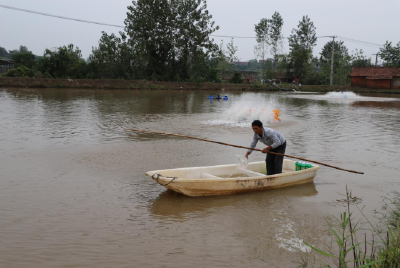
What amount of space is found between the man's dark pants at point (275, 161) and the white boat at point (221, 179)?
28cm

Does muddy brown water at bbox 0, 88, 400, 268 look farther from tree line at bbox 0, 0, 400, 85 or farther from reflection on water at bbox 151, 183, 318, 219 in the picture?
tree line at bbox 0, 0, 400, 85

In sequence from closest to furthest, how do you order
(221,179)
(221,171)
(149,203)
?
(149,203) < (221,179) < (221,171)

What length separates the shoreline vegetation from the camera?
36000mm

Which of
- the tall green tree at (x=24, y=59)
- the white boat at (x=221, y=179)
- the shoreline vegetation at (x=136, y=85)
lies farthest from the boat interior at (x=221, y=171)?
the tall green tree at (x=24, y=59)

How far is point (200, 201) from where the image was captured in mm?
6742

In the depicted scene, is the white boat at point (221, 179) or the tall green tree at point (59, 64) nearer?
the white boat at point (221, 179)

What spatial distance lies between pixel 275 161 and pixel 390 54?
6477 cm

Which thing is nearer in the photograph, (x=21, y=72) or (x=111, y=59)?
(x=21, y=72)

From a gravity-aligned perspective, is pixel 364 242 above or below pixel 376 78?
below

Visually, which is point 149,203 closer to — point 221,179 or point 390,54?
point 221,179

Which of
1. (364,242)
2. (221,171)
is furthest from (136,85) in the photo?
(364,242)

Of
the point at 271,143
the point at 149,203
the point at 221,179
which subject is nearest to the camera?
the point at 149,203

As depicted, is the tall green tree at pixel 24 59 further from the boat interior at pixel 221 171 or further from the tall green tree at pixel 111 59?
the boat interior at pixel 221 171

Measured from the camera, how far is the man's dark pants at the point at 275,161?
24.9 ft
